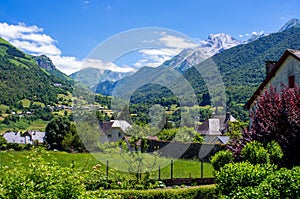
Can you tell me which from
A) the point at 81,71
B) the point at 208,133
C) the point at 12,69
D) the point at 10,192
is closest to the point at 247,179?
the point at 10,192

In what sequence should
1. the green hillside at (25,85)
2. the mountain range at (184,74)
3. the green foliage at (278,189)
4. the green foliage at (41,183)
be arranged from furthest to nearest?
1. the green hillside at (25,85)
2. the mountain range at (184,74)
3. the green foliage at (278,189)
4. the green foliage at (41,183)

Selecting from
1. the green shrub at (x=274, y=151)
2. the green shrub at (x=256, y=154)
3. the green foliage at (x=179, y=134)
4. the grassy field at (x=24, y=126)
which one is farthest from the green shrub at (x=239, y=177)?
the grassy field at (x=24, y=126)

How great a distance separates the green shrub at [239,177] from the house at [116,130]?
Answer: 6.61m

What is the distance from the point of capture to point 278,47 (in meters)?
105

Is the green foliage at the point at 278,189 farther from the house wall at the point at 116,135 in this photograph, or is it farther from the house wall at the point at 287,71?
the house wall at the point at 287,71

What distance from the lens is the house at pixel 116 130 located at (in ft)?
45.6

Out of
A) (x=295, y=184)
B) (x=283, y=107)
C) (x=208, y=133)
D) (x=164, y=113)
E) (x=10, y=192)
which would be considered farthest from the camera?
(x=208, y=133)

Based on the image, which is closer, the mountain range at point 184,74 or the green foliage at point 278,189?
the green foliage at point 278,189

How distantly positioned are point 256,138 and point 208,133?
30.9 metres

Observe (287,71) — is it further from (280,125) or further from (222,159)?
(280,125)

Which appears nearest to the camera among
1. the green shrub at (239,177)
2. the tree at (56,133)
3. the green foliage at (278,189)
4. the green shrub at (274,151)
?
the green foliage at (278,189)

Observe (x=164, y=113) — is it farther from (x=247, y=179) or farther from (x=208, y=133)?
(x=208, y=133)

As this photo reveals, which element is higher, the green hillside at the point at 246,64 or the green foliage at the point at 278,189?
the green hillside at the point at 246,64

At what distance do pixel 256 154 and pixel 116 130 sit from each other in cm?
734
